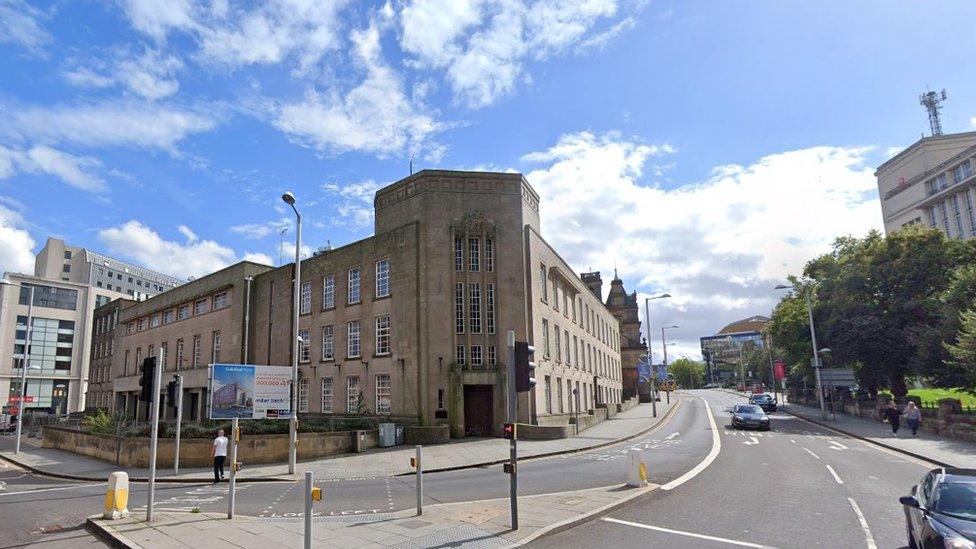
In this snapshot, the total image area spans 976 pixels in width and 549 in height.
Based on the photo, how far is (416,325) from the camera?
30.7 metres

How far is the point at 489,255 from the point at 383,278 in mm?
6716

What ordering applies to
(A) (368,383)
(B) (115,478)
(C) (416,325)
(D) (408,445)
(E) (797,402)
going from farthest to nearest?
(E) (797,402) < (A) (368,383) < (C) (416,325) < (D) (408,445) < (B) (115,478)

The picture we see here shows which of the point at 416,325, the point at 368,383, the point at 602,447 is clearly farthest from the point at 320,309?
the point at 602,447

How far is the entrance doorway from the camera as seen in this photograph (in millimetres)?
30297

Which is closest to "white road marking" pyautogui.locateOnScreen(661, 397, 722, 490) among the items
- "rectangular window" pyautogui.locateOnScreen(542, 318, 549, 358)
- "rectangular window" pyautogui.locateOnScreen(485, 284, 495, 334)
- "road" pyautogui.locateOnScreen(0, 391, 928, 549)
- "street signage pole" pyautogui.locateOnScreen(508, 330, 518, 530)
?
"road" pyautogui.locateOnScreen(0, 391, 928, 549)

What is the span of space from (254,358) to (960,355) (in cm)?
4144

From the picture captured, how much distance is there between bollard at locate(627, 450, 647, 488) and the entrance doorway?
662 inches

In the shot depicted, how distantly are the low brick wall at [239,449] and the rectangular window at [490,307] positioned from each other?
359 inches

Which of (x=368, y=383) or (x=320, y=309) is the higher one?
(x=320, y=309)

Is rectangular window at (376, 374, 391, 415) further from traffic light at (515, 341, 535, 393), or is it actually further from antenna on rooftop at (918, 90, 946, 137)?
antenna on rooftop at (918, 90, 946, 137)

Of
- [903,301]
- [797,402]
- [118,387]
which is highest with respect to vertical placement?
[903,301]

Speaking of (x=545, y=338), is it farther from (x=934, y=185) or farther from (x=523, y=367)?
(x=934, y=185)

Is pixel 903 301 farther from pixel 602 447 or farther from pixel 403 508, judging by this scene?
pixel 403 508

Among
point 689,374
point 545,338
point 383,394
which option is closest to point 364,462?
point 383,394
